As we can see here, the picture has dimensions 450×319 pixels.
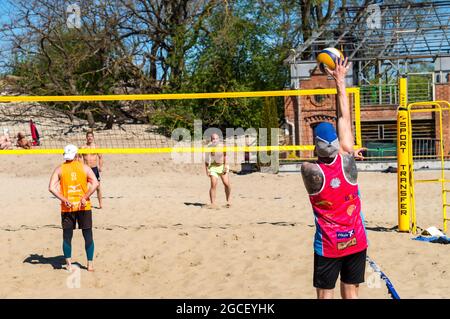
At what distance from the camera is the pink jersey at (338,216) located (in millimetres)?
3740

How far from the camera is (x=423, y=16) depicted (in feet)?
90.5

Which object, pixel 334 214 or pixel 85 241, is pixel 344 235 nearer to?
pixel 334 214

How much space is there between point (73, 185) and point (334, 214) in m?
3.84

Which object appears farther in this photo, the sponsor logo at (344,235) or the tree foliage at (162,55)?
the tree foliage at (162,55)

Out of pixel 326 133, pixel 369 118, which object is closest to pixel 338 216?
pixel 326 133

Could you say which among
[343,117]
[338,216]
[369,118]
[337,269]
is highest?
[369,118]

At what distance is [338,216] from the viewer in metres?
3.79

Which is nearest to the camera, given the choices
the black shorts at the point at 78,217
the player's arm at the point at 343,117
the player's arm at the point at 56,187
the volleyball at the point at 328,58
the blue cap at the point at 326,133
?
the blue cap at the point at 326,133

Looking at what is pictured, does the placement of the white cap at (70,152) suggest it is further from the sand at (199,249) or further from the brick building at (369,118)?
the brick building at (369,118)

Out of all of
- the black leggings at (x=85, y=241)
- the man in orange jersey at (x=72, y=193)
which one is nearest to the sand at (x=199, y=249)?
the black leggings at (x=85, y=241)

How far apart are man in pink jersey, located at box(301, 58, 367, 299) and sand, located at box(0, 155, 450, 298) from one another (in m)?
1.78

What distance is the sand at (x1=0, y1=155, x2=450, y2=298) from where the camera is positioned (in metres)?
6.13

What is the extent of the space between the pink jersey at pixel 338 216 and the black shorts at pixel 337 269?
0.05 m

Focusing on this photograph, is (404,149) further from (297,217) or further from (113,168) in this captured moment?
(113,168)
